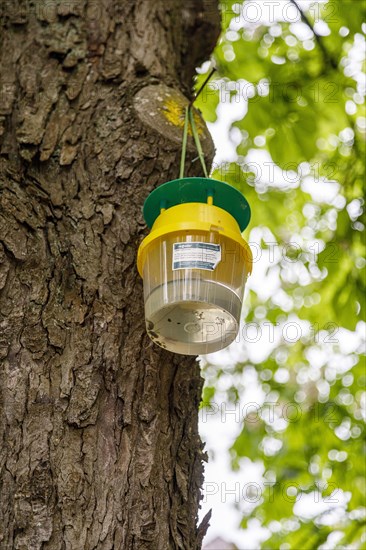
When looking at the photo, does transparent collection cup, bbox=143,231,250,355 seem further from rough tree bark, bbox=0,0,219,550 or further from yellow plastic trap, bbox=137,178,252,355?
rough tree bark, bbox=0,0,219,550

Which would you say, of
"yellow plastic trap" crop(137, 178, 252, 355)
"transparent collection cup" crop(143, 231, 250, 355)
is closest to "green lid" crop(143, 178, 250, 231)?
"yellow plastic trap" crop(137, 178, 252, 355)

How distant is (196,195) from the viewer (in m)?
1.54

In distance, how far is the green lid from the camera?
4.94ft

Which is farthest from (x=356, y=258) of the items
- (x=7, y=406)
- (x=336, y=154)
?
(x=7, y=406)

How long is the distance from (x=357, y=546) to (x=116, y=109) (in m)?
2.27

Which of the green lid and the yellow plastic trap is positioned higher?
the green lid

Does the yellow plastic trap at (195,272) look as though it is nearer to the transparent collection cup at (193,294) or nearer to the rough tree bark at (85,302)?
the transparent collection cup at (193,294)

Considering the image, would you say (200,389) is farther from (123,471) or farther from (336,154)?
(336,154)

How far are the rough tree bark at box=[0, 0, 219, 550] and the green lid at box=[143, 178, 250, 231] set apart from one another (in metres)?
0.20

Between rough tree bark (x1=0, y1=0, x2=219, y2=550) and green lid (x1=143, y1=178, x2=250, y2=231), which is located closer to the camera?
rough tree bark (x1=0, y1=0, x2=219, y2=550)

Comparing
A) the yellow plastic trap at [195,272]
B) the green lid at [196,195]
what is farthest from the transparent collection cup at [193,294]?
the green lid at [196,195]

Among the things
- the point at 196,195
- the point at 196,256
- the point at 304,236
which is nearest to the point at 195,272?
the point at 196,256

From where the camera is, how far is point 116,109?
6.41 ft

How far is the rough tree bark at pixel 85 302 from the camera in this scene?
1348mm
